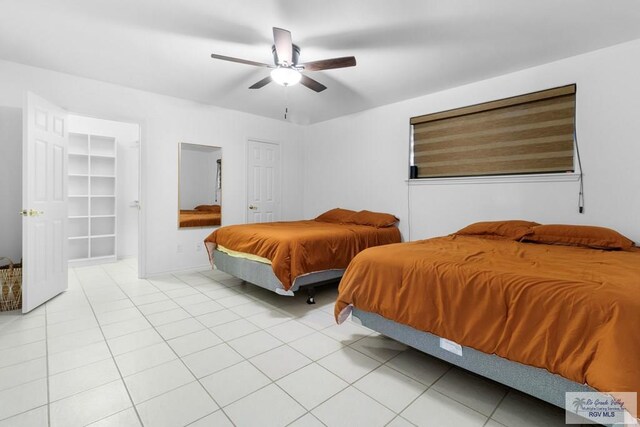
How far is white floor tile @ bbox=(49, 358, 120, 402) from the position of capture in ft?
5.60

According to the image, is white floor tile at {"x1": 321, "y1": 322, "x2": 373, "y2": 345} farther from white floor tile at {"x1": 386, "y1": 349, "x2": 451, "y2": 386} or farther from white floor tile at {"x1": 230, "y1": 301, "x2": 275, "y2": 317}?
white floor tile at {"x1": 230, "y1": 301, "x2": 275, "y2": 317}

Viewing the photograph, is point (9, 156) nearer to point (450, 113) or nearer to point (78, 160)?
point (78, 160)

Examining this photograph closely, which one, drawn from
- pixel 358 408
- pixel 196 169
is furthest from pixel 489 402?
pixel 196 169

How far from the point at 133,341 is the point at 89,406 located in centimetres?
76

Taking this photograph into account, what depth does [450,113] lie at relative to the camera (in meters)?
3.79

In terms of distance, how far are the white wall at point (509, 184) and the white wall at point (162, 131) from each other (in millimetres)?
1558

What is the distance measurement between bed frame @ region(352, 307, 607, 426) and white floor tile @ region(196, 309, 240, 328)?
1.45 meters

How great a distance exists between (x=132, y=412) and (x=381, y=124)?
4.31 metres

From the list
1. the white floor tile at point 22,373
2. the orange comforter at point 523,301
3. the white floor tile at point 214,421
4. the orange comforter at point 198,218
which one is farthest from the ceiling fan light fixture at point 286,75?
the white floor tile at point 22,373

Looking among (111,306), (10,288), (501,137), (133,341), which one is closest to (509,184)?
(501,137)

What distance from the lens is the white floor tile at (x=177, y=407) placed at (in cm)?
149

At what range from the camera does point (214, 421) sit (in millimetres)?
1485

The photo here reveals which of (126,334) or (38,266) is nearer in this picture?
(126,334)

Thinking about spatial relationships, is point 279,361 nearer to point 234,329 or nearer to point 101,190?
point 234,329
